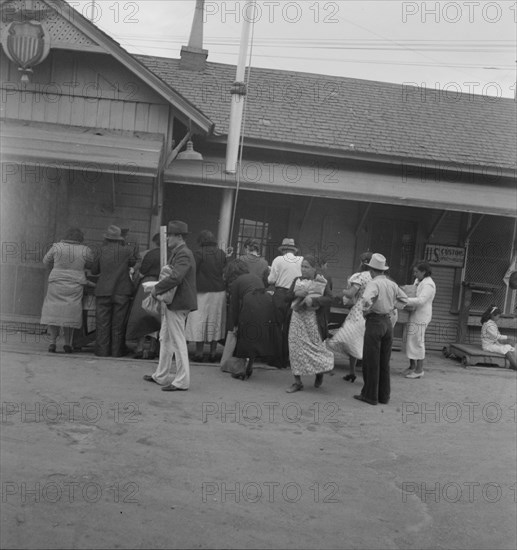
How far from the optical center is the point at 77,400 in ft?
23.8

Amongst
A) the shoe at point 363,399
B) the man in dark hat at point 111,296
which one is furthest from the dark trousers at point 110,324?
the shoe at point 363,399

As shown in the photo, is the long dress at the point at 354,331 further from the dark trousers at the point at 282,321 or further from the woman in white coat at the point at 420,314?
the woman in white coat at the point at 420,314

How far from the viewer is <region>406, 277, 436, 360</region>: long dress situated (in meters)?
10.0

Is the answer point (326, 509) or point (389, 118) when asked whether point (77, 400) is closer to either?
point (326, 509)

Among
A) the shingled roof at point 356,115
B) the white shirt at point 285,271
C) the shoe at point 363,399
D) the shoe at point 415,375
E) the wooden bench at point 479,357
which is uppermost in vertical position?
the shingled roof at point 356,115

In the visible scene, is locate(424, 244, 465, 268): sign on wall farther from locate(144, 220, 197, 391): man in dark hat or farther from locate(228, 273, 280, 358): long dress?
locate(144, 220, 197, 391): man in dark hat

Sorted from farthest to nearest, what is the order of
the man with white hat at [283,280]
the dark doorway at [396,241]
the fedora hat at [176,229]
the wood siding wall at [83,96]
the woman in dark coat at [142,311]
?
1. the dark doorway at [396,241]
2. the wood siding wall at [83,96]
3. the woman in dark coat at [142,311]
4. the man with white hat at [283,280]
5. the fedora hat at [176,229]

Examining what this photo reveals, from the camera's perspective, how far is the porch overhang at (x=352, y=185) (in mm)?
11312

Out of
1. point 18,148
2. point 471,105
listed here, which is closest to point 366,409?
point 18,148

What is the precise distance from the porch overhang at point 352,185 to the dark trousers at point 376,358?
11.8 feet

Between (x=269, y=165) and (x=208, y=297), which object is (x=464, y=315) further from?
(x=208, y=297)

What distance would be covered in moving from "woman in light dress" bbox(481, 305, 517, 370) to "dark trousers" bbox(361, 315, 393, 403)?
3926 millimetres

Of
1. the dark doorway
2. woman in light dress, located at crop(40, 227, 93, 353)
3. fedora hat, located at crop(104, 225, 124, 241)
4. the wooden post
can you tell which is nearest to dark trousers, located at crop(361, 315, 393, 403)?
fedora hat, located at crop(104, 225, 124, 241)

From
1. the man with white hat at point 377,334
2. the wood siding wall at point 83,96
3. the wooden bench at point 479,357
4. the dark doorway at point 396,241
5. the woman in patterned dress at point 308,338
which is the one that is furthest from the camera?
the dark doorway at point 396,241
